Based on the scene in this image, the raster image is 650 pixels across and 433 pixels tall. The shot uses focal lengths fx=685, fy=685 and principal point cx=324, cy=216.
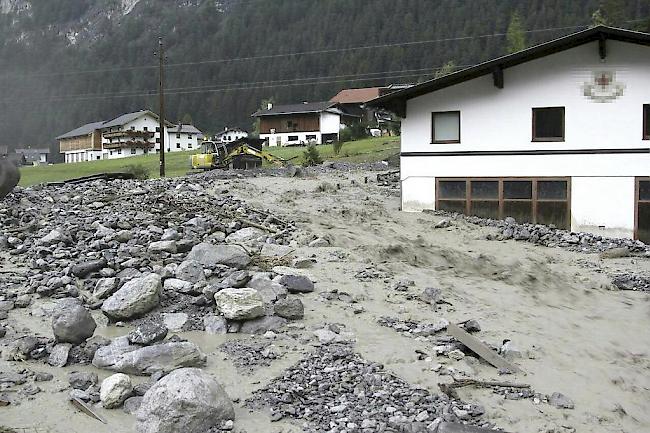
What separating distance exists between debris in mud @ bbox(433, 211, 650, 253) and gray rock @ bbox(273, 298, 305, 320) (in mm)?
10676

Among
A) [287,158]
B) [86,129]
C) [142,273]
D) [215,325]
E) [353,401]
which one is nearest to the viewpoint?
[353,401]

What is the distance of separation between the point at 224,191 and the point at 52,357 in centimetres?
1505

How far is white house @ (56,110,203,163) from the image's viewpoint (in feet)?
316

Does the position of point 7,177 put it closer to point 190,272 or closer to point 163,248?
point 163,248

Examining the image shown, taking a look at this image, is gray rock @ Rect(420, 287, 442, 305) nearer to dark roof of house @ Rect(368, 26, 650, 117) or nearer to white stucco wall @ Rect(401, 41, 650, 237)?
white stucco wall @ Rect(401, 41, 650, 237)

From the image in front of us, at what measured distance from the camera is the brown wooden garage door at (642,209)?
20812 mm

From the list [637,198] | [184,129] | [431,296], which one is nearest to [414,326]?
[431,296]

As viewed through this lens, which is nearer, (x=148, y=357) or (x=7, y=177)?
(x=148, y=357)

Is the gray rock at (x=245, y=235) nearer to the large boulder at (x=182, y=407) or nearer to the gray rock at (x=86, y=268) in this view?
the gray rock at (x=86, y=268)

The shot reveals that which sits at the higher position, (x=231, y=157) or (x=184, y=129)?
(x=184, y=129)

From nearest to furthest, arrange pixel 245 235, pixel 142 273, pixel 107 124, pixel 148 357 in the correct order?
pixel 148 357 < pixel 142 273 < pixel 245 235 < pixel 107 124

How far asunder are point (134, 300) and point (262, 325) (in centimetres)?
197

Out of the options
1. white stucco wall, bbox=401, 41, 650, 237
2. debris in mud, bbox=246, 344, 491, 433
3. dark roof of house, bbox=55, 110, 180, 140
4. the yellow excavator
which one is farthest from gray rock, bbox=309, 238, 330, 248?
dark roof of house, bbox=55, 110, 180, 140

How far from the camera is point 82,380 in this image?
7965mm
